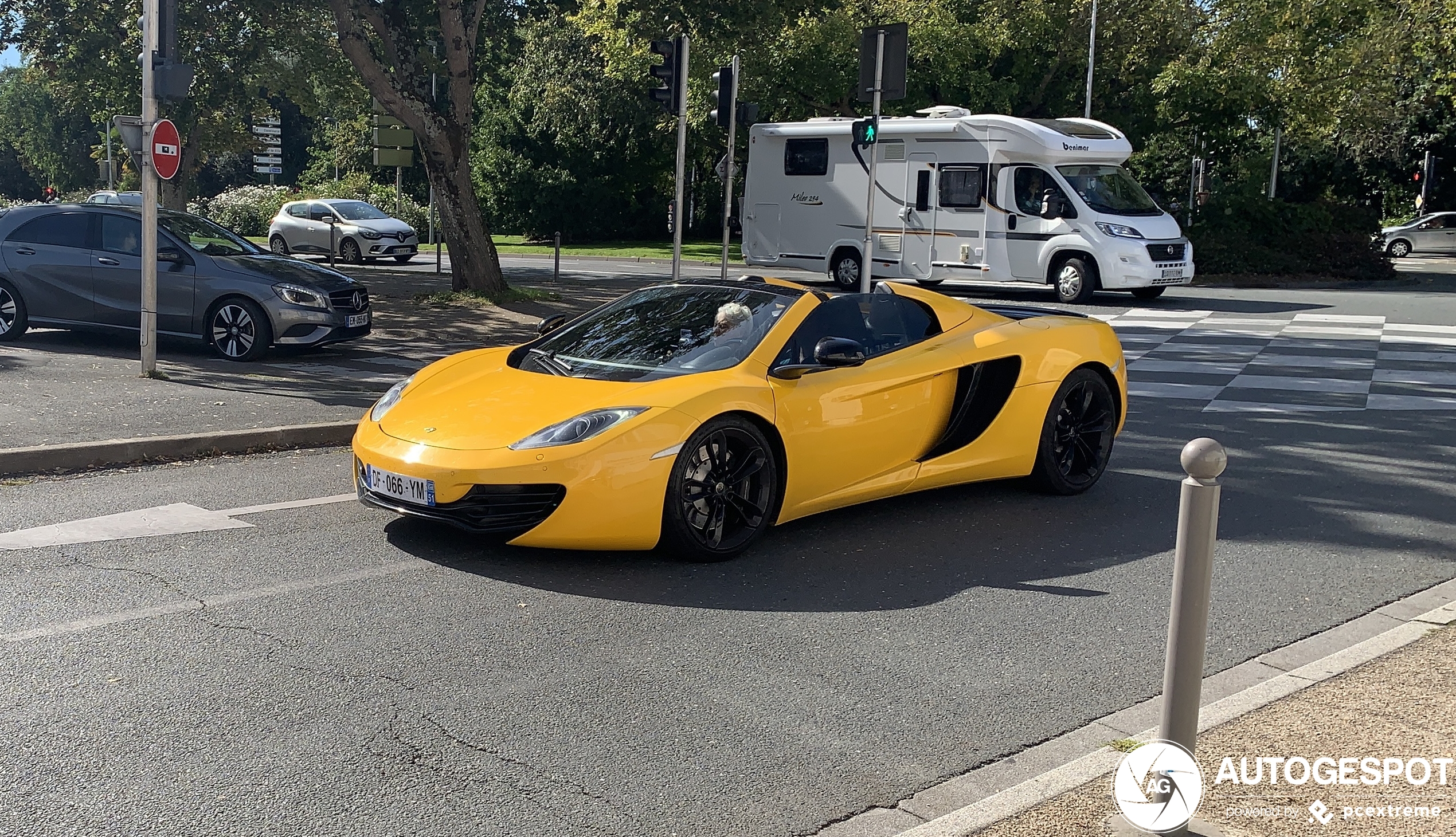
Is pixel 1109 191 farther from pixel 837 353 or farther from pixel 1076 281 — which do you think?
pixel 837 353

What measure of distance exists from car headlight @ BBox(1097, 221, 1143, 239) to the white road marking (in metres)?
17.8

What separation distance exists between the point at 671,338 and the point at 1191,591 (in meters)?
3.82

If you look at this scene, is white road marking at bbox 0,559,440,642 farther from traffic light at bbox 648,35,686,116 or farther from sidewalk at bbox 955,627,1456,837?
traffic light at bbox 648,35,686,116

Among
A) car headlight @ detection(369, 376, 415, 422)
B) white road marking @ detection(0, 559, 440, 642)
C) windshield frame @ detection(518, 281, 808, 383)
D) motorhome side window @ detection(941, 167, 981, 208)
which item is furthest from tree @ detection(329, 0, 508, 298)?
white road marking @ detection(0, 559, 440, 642)

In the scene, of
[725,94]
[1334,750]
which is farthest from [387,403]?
[725,94]

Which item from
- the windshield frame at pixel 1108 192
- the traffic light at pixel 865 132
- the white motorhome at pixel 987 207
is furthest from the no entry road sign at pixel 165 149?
the windshield frame at pixel 1108 192

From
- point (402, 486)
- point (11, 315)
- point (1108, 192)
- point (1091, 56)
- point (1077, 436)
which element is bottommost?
point (402, 486)

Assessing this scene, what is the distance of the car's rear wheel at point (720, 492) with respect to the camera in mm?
6055

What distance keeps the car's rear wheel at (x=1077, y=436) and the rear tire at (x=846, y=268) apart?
16.8m

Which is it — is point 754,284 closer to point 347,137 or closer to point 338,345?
point 338,345

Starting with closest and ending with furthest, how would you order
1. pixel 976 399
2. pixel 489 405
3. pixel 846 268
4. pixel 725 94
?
1. pixel 489 405
2. pixel 976 399
3. pixel 725 94
4. pixel 846 268

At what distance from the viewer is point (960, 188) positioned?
2306 cm

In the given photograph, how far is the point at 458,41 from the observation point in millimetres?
18516

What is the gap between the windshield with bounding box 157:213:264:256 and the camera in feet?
44.2
